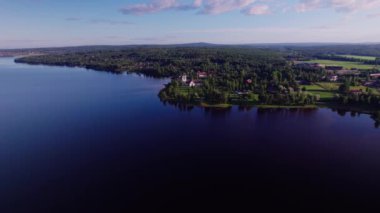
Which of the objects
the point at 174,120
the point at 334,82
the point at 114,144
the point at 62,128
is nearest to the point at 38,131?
the point at 62,128

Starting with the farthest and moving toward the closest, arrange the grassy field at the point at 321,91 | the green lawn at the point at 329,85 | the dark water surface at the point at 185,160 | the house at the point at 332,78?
the house at the point at 332,78 < the green lawn at the point at 329,85 < the grassy field at the point at 321,91 < the dark water surface at the point at 185,160

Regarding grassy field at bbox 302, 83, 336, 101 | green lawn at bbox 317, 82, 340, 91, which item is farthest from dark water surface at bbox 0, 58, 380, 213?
green lawn at bbox 317, 82, 340, 91

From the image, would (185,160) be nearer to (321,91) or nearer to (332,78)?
(321,91)

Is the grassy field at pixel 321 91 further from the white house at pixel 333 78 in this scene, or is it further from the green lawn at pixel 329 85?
the white house at pixel 333 78

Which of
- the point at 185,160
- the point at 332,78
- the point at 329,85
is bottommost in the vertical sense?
the point at 185,160

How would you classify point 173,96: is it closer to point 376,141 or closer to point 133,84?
point 133,84

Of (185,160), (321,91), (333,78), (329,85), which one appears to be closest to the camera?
(185,160)

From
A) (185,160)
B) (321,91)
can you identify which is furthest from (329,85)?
(185,160)

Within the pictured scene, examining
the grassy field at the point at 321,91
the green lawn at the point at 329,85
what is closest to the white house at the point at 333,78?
the green lawn at the point at 329,85
